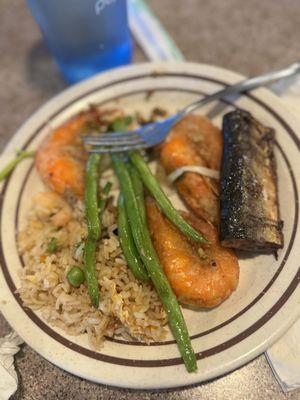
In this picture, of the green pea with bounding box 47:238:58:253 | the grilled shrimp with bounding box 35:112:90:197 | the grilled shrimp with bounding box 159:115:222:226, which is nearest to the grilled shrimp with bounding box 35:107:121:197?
the grilled shrimp with bounding box 35:112:90:197

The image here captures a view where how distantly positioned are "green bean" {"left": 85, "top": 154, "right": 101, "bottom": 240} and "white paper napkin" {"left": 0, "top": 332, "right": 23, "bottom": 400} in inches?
17.7

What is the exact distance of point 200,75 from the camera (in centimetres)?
184

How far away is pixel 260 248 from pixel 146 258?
38cm

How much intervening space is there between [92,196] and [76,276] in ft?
1.03

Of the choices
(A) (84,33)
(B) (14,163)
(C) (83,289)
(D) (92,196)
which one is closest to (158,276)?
(C) (83,289)

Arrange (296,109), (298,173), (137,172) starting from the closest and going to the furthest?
(298,173) → (137,172) → (296,109)

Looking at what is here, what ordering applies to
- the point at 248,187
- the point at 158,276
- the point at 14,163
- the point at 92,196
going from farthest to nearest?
the point at 14,163 → the point at 92,196 → the point at 248,187 → the point at 158,276

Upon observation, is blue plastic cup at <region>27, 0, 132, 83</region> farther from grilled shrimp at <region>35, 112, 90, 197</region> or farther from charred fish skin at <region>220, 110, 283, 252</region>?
charred fish skin at <region>220, 110, 283, 252</region>

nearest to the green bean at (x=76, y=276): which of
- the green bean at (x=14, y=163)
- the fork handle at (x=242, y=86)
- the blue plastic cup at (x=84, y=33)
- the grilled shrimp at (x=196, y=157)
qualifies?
the grilled shrimp at (x=196, y=157)

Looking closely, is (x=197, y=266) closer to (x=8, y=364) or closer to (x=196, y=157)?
(x=196, y=157)

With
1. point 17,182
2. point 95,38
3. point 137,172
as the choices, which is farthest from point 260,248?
point 95,38

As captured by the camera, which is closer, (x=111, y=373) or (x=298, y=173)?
(x=111, y=373)

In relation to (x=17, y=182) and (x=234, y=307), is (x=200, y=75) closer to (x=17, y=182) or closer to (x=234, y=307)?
(x=17, y=182)

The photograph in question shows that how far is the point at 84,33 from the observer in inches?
72.1
